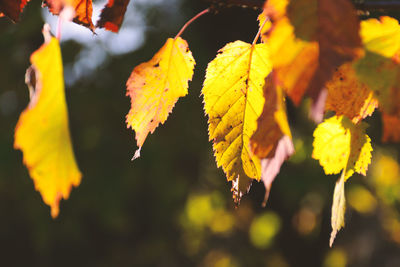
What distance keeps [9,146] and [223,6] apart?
303 centimetres

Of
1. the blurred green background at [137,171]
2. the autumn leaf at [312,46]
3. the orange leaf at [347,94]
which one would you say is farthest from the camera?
the blurred green background at [137,171]

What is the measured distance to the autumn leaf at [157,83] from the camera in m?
0.49

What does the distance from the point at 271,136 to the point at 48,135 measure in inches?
6.8

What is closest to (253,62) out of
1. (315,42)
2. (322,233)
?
(315,42)

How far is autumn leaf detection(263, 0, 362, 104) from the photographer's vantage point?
0.93 feet

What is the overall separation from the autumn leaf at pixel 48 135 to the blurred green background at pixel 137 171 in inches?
110

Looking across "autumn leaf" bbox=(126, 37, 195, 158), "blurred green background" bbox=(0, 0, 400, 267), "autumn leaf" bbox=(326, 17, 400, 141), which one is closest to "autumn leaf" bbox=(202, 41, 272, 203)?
"autumn leaf" bbox=(126, 37, 195, 158)

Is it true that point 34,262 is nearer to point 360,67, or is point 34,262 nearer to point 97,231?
point 97,231

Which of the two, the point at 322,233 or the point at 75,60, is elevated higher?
the point at 75,60

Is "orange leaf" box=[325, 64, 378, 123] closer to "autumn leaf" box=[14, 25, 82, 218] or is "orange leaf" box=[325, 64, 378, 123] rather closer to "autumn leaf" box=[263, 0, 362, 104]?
"autumn leaf" box=[263, 0, 362, 104]

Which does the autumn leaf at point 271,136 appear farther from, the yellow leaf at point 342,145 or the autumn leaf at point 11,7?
the autumn leaf at point 11,7

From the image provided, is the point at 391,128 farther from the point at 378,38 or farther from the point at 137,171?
the point at 137,171

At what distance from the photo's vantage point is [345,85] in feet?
1.39

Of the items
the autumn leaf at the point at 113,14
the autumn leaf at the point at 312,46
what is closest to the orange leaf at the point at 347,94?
the autumn leaf at the point at 312,46
